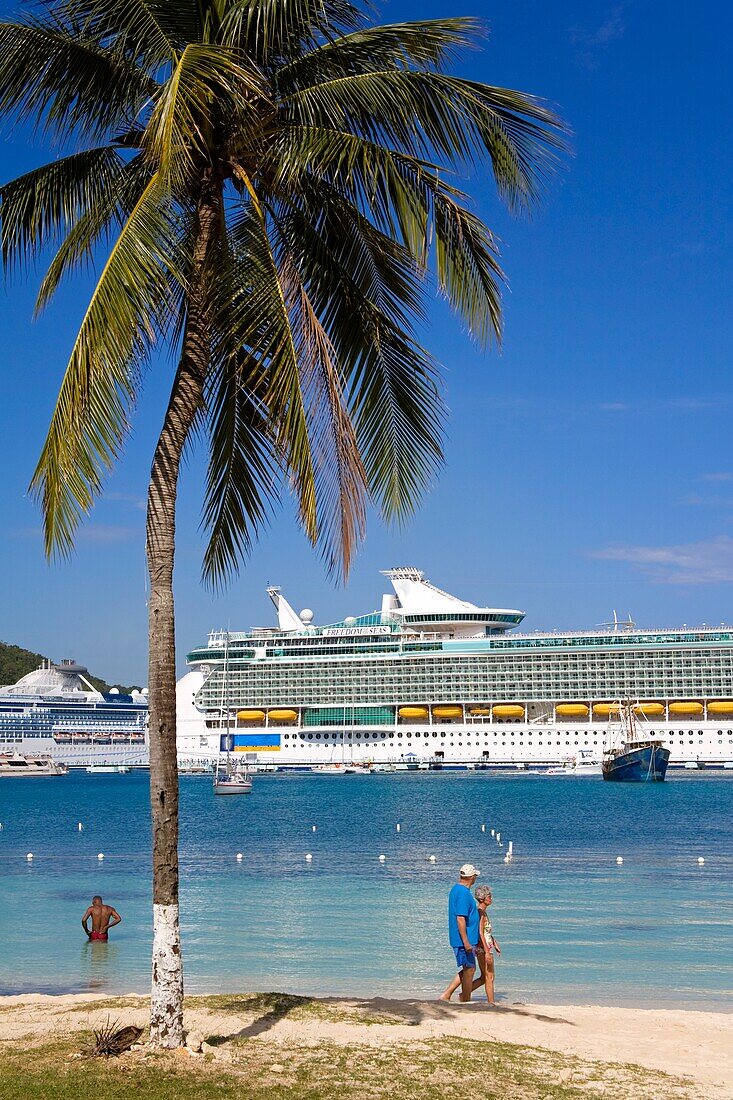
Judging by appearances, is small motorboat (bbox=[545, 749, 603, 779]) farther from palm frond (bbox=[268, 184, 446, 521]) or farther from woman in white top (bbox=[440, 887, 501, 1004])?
palm frond (bbox=[268, 184, 446, 521])

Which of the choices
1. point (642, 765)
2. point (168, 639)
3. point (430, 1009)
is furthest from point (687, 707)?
point (168, 639)

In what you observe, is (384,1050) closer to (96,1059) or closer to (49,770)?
(96,1059)

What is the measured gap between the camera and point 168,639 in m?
7.02

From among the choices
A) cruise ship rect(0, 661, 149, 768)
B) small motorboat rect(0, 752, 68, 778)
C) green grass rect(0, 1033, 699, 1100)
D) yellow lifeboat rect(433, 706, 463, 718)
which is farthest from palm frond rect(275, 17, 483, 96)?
cruise ship rect(0, 661, 149, 768)

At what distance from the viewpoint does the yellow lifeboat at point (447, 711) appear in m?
89.8

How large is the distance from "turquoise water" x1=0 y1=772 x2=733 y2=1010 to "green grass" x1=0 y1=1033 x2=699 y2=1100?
4992 millimetres

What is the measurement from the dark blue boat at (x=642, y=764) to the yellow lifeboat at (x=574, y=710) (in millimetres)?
15252

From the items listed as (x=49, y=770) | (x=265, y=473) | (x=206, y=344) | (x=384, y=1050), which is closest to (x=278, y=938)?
(x=384, y=1050)

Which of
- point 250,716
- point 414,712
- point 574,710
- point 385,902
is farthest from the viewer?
point 250,716

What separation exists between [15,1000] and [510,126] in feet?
29.0

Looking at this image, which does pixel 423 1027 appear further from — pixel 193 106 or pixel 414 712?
pixel 414 712

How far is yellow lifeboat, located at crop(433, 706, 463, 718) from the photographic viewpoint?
8981 centimetres

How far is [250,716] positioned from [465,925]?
8769cm

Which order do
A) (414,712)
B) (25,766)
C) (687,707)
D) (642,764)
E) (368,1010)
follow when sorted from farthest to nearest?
(25,766) < (414,712) < (687,707) < (642,764) < (368,1010)
